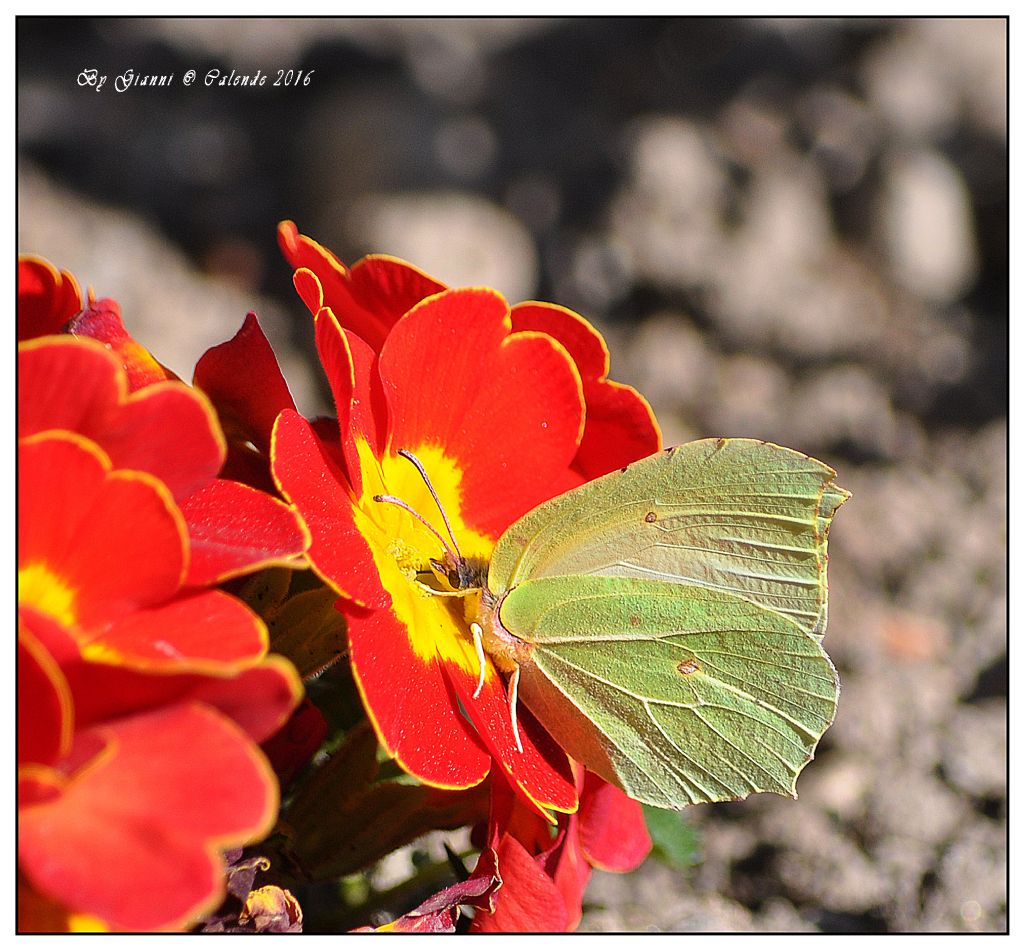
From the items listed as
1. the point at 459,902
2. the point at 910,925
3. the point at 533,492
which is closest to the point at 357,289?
the point at 533,492

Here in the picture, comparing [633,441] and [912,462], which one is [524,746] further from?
[912,462]

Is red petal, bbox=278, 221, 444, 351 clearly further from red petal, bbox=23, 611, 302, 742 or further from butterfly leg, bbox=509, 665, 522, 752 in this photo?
red petal, bbox=23, 611, 302, 742

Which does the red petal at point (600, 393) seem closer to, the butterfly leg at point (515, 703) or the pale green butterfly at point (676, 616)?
the pale green butterfly at point (676, 616)

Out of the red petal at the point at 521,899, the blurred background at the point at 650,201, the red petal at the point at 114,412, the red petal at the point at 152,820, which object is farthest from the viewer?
the blurred background at the point at 650,201

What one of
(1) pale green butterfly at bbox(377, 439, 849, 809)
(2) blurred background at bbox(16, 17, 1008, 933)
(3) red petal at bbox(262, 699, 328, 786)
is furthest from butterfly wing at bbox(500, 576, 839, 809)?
(2) blurred background at bbox(16, 17, 1008, 933)

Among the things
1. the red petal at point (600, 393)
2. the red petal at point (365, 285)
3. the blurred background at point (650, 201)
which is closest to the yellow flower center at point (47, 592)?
the red petal at point (365, 285)
